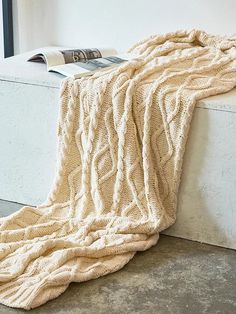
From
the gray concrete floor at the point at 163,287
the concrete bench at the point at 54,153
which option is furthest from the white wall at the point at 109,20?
the gray concrete floor at the point at 163,287

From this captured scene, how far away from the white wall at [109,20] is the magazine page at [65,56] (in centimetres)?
34

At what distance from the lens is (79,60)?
2105 mm

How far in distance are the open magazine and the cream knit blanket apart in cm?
7

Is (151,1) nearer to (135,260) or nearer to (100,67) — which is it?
(100,67)

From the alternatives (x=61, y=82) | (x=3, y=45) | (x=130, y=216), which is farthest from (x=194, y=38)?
(x=3, y=45)

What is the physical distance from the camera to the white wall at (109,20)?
2377 millimetres

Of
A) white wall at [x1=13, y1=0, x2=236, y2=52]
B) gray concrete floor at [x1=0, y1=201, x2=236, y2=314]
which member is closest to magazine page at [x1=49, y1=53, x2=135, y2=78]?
white wall at [x1=13, y1=0, x2=236, y2=52]

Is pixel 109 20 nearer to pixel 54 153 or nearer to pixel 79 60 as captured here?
pixel 79 60

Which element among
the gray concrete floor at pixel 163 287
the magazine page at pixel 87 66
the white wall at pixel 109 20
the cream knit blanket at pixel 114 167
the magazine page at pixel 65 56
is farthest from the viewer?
the white wall at pixel 109 20

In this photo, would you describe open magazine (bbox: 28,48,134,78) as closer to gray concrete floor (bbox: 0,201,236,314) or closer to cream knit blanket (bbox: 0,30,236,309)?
cream knit blanket (bbox: 0,30,236,309)

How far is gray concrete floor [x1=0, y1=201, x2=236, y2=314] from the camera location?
1.52m

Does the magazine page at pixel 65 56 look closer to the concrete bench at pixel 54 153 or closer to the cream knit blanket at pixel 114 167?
the concrete bench at pixel 54 153

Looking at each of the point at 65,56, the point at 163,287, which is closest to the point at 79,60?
the point at 65,56

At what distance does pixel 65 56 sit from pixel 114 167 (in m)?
0.46
